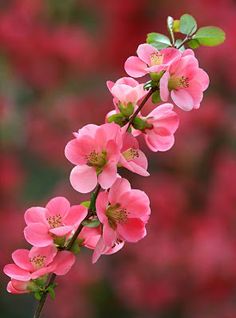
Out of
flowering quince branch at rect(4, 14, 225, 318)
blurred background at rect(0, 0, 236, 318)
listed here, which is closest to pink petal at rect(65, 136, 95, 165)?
flowering quince branch at rect(4, 14, 225, 318)

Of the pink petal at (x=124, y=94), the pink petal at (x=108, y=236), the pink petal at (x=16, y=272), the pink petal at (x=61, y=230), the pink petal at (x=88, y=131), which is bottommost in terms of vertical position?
the pink petal at (x=16, y=272)

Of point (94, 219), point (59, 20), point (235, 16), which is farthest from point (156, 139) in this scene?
point (59, 20)

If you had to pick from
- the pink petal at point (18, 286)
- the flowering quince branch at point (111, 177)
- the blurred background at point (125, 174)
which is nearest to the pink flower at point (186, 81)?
the flowering quince branch at point (111, 177)

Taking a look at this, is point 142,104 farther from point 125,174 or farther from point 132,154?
point 125,174

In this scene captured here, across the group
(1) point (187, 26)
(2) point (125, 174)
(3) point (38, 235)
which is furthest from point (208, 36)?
(2) point (125, 174)

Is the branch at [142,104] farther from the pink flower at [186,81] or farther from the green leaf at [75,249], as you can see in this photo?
the green leaf at [75,249]

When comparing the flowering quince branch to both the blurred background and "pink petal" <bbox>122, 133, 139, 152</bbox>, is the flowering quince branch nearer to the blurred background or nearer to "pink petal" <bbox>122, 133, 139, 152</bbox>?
"pink petal" <bbox>122, 133, 139, 152</bbox>
